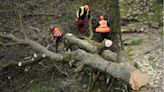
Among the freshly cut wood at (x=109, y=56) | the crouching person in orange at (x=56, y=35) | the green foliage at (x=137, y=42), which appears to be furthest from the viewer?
the crouching person in orange at (x=56, y=35)

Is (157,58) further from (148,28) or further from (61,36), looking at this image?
(61,36)

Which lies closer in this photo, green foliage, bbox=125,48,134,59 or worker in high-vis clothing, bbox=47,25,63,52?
green foliage, bbox=125,48,134,59

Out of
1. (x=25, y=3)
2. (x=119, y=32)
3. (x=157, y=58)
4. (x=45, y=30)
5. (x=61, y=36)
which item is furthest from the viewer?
(x=25, y=3)

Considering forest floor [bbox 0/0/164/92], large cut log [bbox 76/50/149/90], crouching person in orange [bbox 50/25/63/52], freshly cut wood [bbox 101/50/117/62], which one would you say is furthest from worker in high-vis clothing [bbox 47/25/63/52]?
freshly cut wood [bbox 101/50/117/62]

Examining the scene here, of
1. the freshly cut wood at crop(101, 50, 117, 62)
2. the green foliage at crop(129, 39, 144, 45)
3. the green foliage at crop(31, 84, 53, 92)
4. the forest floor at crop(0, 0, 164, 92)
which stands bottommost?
the green foliage at crop(31, 84, 53, 92)


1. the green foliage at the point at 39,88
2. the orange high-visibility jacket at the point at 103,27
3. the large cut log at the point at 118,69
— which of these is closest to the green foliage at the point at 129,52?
the large cut log at the point at 118,69

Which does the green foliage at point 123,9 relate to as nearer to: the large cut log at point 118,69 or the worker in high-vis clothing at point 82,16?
the worker in high-vis clothing at point 82,16

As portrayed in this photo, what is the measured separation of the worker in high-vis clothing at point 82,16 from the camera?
715 cm

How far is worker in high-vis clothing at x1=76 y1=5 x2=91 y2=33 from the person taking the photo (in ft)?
23.5

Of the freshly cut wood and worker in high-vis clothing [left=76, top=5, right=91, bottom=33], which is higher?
worker in high-vis clothing [left=76, top=5, right=91, bottom=33]

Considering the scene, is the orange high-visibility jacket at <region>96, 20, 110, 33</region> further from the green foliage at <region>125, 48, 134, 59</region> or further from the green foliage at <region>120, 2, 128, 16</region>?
the green foliage at <region>125, 48, 134, 59</region>

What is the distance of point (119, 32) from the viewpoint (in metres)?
7.10

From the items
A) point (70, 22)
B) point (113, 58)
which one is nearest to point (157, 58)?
point (113, 58)

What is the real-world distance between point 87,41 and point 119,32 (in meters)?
1.32
